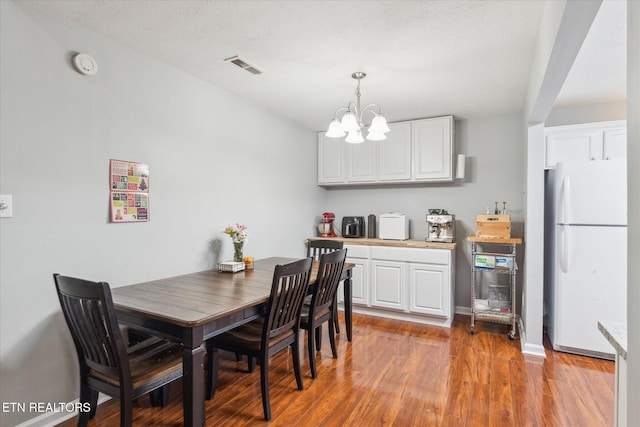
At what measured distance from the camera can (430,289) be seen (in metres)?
3.61

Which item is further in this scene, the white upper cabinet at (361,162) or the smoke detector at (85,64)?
the white upper cabinet at (361,162)

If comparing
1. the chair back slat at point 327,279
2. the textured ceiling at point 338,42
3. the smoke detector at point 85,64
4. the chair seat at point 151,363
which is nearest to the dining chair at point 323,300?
the chair back slat at point 327,279

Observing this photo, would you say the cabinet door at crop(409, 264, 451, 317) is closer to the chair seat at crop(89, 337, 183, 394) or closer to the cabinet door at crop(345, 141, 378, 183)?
the cabinet door at crop(345, 141, 378, 183)

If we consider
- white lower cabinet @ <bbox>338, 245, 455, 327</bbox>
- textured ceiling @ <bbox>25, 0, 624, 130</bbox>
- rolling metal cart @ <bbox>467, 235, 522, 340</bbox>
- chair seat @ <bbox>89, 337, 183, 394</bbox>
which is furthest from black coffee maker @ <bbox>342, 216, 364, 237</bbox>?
chair seat @ <bbox>89, 337, 183, 394</bbox>

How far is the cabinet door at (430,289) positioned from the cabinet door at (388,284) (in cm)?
9

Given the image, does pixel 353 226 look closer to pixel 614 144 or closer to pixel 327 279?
pixel 327 279

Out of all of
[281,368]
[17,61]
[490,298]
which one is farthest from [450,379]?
[17,61]

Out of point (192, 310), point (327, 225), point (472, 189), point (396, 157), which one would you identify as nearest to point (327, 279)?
point (192, 310)

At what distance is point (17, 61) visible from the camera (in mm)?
1800

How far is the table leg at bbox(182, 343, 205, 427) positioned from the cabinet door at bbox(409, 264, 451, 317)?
2.62 meters

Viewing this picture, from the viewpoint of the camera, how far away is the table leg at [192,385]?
158 centimetres

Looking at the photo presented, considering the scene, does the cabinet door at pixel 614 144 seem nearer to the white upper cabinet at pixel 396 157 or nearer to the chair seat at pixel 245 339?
the white upper cabinet at pixel 396 157

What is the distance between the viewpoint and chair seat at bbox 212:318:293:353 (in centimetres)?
205

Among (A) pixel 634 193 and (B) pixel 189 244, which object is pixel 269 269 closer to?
(B) pixel 189 244
